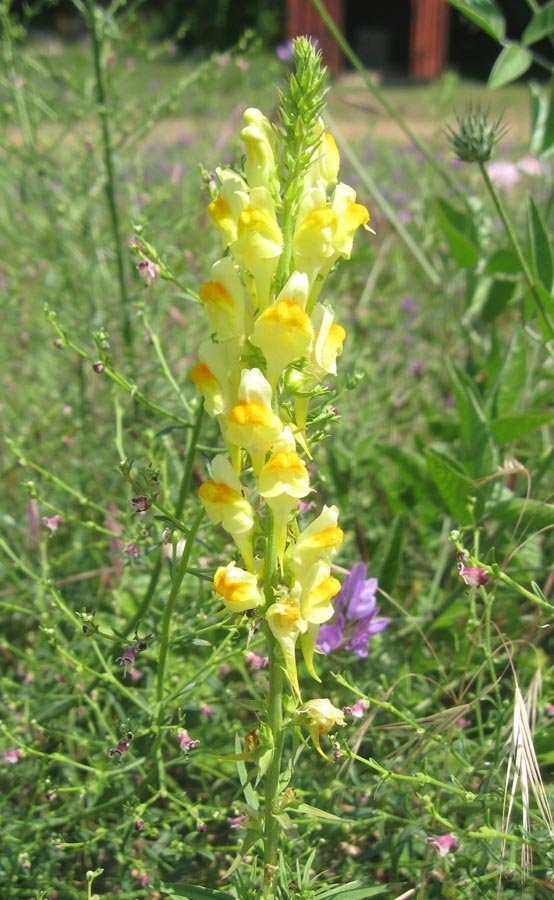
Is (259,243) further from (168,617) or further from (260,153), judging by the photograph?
(168,617)

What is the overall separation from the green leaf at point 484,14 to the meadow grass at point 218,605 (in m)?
0.28


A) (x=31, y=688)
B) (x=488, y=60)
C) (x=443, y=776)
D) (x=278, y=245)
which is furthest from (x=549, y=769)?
(x=488, y=60)

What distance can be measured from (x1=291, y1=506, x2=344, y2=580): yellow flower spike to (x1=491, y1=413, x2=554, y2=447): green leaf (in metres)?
0.78

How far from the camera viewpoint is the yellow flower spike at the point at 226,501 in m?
1.01

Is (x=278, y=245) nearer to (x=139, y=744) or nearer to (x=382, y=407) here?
(x=139, y=744)

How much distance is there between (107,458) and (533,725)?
122 cm

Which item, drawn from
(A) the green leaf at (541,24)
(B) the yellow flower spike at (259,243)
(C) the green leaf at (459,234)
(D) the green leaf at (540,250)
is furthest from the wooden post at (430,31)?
(B) the yellow flower spike at (259,243)

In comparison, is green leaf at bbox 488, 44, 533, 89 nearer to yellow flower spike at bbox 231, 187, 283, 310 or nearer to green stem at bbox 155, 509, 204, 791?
yellow flower spike at bbox 231, 187, 283, 310

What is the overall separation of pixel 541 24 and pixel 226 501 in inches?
46.2

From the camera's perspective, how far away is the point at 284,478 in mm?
970

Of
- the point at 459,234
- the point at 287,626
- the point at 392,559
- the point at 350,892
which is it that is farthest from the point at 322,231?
the point at 459,234

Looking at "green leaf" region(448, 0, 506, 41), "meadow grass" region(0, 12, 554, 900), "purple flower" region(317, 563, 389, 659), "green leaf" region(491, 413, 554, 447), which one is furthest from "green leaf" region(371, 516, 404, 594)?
"green leaf" region(448, 0, 506, 41)

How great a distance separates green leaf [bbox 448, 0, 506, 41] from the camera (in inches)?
60.9

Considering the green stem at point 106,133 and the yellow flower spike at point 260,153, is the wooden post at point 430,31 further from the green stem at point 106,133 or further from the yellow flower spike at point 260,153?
the yellow flower spike at point 260,153
